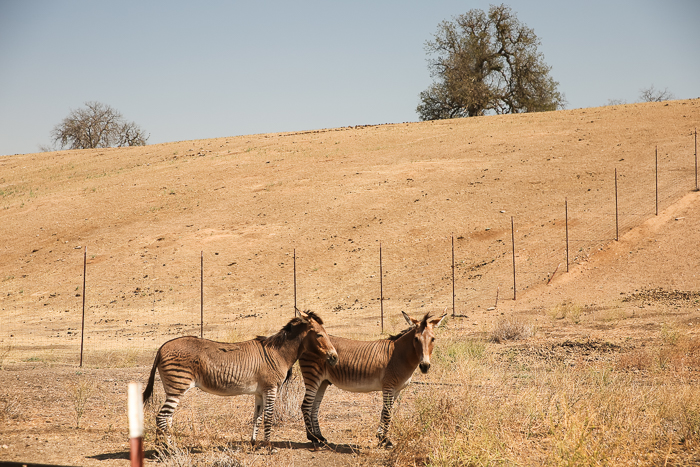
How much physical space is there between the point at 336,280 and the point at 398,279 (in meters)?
3.19

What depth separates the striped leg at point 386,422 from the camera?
866 centimetres

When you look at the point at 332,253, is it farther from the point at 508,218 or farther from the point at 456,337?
the point at 456,337

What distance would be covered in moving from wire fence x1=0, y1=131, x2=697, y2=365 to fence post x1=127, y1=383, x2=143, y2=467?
21324mm

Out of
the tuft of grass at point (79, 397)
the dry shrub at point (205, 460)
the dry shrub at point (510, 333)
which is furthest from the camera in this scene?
the dry shrub at point (510, 333)

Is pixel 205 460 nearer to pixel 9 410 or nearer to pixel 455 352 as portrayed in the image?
pixel 9 410

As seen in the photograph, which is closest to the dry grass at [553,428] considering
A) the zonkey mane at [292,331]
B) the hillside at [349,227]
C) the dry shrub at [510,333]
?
the zonkey mane at [292,331]

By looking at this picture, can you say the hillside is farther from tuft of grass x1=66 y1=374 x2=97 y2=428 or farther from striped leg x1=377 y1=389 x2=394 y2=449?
striped leg x1=377 y1=389 x2=394 y2=449

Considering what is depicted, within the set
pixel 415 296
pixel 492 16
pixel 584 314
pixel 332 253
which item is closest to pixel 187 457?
pixel 584 314

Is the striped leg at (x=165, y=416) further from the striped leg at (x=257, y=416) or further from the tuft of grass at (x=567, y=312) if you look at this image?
the tuft of grass at (x=567, y=312)

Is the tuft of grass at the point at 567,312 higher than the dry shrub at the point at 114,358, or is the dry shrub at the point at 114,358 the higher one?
the tuft of grass at the point at 567,312

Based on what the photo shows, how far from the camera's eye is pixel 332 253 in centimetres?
3475

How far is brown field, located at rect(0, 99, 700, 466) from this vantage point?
848cm

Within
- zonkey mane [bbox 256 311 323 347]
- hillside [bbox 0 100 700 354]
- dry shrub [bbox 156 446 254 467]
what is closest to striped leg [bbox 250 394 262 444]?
zonkey mane [bbox 256 311 323 347]

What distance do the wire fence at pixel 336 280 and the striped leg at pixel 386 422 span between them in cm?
1447
